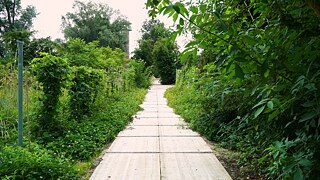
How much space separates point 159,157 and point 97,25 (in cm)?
2650

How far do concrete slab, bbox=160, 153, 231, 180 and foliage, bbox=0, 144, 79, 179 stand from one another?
989mm

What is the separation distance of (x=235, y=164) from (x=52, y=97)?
2704mm

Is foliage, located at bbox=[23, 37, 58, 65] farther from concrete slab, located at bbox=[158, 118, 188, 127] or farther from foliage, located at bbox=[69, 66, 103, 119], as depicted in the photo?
concrete slab, located at bbox=[158, 118, 188, 127]

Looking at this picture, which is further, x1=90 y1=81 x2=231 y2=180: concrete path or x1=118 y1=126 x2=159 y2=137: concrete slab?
x1=118 y1=126 x2=159 y2=137: concrete slab

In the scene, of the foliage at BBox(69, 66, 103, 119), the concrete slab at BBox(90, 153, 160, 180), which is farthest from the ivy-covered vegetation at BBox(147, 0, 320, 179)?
the foliage at BBox(69, 66, 103, 119)

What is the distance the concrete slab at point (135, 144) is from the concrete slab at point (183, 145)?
120 millimetres

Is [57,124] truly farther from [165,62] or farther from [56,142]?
[165,62]

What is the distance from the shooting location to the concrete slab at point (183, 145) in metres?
3.65

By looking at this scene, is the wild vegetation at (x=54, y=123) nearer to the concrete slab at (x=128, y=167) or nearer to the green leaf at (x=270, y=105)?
the concrete slab at (x=128, y=167)

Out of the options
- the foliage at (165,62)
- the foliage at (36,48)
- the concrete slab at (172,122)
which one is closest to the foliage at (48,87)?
the concrete slab at (172,122)

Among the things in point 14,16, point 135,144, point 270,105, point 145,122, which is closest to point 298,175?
point 270,105

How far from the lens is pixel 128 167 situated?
9.70 ft

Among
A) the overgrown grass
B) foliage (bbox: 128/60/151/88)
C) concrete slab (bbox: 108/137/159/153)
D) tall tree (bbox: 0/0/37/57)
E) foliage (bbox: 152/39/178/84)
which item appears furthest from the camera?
tall tree (bbox: 0/0/37/57)

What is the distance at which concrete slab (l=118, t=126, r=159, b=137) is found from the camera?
4602 mm
